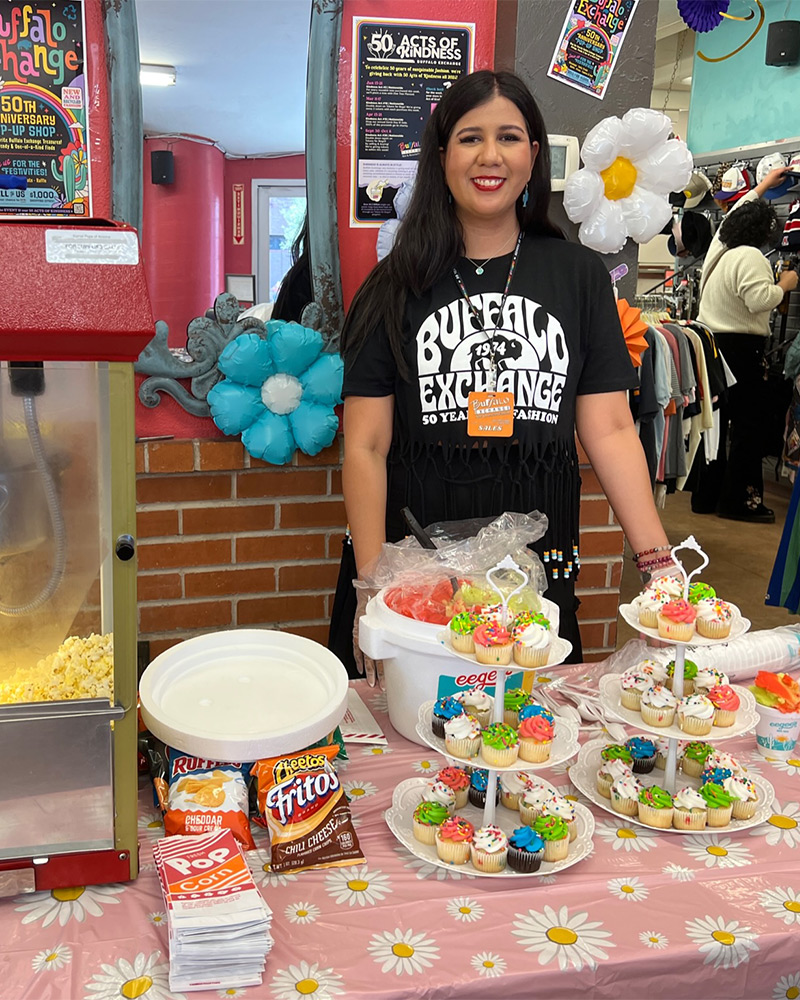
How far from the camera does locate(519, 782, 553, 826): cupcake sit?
1096mm

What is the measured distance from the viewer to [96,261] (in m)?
0.90

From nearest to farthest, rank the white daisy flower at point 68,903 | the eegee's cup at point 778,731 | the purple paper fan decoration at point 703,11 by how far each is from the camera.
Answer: the white daisy flower at point 68,903, the eegee's cup at point 778,731, the purple paper fan decoration at point 703,11

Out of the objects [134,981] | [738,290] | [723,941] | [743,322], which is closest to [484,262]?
[723,941]

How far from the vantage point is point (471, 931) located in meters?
0.96

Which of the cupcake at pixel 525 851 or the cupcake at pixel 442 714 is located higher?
the cupcake at pixel 442 714

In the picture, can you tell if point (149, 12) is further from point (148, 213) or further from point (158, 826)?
point (158, 826)

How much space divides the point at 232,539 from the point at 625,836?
5.25 feet

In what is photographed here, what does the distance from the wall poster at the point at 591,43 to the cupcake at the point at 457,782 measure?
1968 mm

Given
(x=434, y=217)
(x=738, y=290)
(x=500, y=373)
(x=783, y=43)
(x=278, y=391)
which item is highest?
(x=783, y=43)

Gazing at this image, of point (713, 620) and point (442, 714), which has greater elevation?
point (713, 620)

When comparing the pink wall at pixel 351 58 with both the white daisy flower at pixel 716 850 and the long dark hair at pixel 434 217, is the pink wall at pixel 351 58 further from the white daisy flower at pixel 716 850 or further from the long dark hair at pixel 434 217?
the white daisy flower at pixel 716 850

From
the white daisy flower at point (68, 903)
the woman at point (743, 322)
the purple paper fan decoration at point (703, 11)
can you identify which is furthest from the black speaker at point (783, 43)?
the white daisy flower at point (68, 903)

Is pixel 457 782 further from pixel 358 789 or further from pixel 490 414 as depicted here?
pixel 490 414

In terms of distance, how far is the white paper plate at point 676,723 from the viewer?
3.62 ft
